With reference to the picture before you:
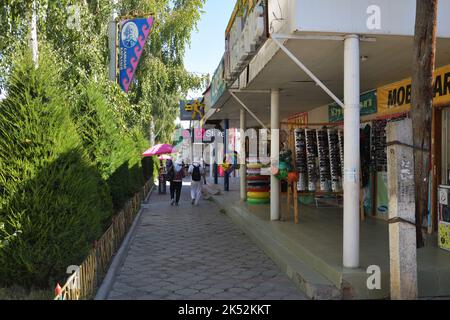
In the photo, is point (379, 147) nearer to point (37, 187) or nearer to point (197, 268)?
point (197, 268)

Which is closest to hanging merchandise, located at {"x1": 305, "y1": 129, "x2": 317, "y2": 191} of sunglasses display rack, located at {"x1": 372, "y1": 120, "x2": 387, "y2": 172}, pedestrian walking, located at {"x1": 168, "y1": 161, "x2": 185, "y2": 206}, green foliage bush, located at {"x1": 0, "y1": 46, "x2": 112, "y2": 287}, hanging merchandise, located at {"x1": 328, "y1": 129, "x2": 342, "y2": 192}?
hanging merchandise, located at {"x1": 328, "y1": 129, "x2": 342, "y2": 192}

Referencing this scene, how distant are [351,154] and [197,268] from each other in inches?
116

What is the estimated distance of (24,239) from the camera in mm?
5223

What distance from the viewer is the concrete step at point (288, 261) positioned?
5.08 meters

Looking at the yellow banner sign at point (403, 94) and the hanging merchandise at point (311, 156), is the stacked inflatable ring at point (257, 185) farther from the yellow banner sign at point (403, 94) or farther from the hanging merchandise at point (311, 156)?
the yellow banner sign at point (403, 94)

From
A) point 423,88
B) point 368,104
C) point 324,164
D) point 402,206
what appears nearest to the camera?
point 402,206

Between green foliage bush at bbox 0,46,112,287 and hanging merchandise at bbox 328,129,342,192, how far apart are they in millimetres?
5445

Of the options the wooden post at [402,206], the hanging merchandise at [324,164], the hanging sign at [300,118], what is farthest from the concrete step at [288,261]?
the hanging sign at [300,118]

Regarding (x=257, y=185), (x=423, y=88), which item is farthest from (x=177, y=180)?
(x=423, y=88)

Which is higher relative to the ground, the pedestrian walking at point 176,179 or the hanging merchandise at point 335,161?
the hanging merchandise at point 335,161

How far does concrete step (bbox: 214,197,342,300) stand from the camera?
5.08m

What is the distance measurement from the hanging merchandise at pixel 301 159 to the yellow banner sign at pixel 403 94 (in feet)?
5.59

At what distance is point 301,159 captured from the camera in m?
9.80
